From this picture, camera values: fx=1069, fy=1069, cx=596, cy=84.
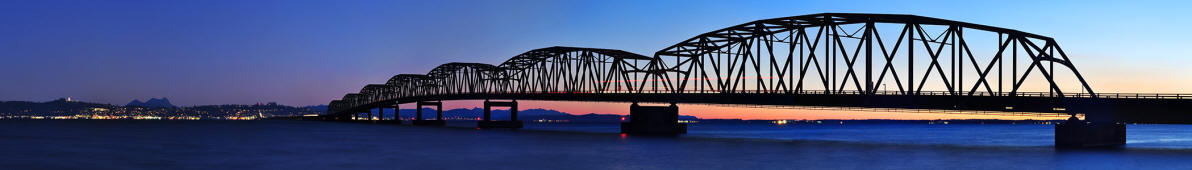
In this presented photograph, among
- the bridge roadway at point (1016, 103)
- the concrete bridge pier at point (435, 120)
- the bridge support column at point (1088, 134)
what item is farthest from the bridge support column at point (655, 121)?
the concrete bridge pier at point (435, 120)

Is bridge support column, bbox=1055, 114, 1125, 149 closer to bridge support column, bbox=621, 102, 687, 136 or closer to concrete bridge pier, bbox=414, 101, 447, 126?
bridge support column, bbox=621, 102, 687, 136

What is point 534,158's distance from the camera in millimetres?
50594

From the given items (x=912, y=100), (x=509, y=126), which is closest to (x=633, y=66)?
(x=509, y=126)

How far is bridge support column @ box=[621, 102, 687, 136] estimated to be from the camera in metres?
92.2

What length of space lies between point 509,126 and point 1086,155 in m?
93.4

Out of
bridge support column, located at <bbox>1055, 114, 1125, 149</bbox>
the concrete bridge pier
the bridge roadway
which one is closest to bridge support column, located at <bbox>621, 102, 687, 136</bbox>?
the bridge roadway

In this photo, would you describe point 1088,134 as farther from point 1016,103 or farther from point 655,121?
point 655,121

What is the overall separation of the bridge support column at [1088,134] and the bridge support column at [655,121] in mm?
36483

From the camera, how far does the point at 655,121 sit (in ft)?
304

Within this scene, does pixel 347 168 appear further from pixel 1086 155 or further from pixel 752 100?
pixel 752 100

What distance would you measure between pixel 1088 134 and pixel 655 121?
1589 inches

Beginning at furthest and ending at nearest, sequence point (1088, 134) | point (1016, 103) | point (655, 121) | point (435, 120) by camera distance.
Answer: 1. point (435, 120)
2. point (655, 121)
3. point (1016, 103)
4. point (1088, 134)

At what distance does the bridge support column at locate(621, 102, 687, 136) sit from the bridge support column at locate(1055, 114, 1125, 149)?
36.5 meters

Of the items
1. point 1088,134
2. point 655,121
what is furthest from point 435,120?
point 1088,134
